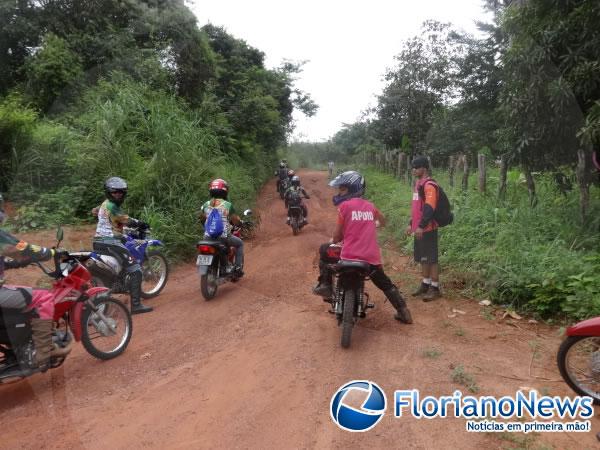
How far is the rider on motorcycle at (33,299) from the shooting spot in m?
3.73

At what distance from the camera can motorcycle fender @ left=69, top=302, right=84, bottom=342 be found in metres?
4.20

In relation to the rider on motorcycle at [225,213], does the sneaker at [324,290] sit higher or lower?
lower

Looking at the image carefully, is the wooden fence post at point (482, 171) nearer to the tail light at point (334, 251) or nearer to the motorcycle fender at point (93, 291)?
the tail light at point (334, 251)

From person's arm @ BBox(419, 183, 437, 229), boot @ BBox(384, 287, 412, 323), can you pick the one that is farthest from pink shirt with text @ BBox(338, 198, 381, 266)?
person's arm @ BBox(419, 183, 437, 229)

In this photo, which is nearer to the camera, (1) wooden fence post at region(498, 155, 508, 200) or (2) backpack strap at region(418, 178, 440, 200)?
(2) backpack strap at region(418, 178, 440, 200)

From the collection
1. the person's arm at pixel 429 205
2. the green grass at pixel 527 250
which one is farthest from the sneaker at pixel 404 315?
the green grass at pixel 527 250

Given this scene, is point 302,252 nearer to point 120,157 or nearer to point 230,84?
point 120,157

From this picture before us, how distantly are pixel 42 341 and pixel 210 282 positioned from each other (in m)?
2.55

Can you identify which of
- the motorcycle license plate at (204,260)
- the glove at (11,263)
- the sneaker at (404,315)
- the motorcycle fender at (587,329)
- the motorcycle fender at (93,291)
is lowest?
the sneaker at (404,315)

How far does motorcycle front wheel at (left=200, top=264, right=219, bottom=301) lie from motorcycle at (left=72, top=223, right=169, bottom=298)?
3.17 ft

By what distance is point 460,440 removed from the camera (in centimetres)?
291

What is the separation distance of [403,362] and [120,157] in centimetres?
753

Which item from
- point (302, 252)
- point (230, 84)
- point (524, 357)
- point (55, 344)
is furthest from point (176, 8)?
point (524, 357)

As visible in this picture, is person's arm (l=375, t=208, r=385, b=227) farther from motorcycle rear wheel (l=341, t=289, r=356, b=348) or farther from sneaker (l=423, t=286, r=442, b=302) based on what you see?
sneaker (l=423, t=286, r=442, b=302)
